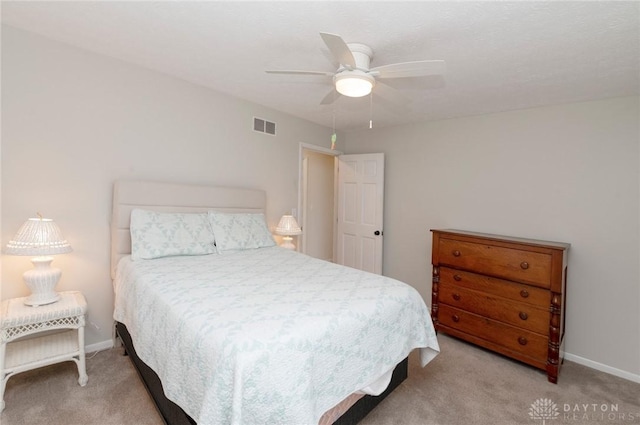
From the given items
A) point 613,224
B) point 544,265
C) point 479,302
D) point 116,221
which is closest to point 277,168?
point 116,221

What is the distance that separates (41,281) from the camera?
1980 millimetres

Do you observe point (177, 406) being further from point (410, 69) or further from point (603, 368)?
point (603, 368)

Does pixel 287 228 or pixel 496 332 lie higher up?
pixel 287 228

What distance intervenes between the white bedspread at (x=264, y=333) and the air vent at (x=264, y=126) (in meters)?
1.87

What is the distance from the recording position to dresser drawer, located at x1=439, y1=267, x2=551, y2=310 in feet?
8.27

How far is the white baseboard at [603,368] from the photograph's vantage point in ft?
8.13

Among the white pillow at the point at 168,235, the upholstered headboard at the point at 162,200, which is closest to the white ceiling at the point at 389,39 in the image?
the upholstered headboard at the point at 162,200

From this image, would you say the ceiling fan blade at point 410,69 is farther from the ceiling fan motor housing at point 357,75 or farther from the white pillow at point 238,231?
the white pillow at point 238,231

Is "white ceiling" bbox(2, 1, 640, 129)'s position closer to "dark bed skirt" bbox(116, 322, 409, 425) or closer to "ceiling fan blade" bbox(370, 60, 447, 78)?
"ceiling fan blade" bbox(370, 60, 447, 78)

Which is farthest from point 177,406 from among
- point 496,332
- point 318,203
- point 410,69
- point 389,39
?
point 318,203

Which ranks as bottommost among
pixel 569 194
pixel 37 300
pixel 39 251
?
pixel 37 300

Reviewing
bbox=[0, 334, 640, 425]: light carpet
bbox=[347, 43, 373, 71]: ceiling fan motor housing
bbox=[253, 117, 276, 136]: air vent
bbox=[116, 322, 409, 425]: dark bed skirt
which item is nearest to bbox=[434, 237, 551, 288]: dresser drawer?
bbox=[0, 334, 640, 425]: light carpet

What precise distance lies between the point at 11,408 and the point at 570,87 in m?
4.63

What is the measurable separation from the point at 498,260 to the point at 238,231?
8.08 ft
